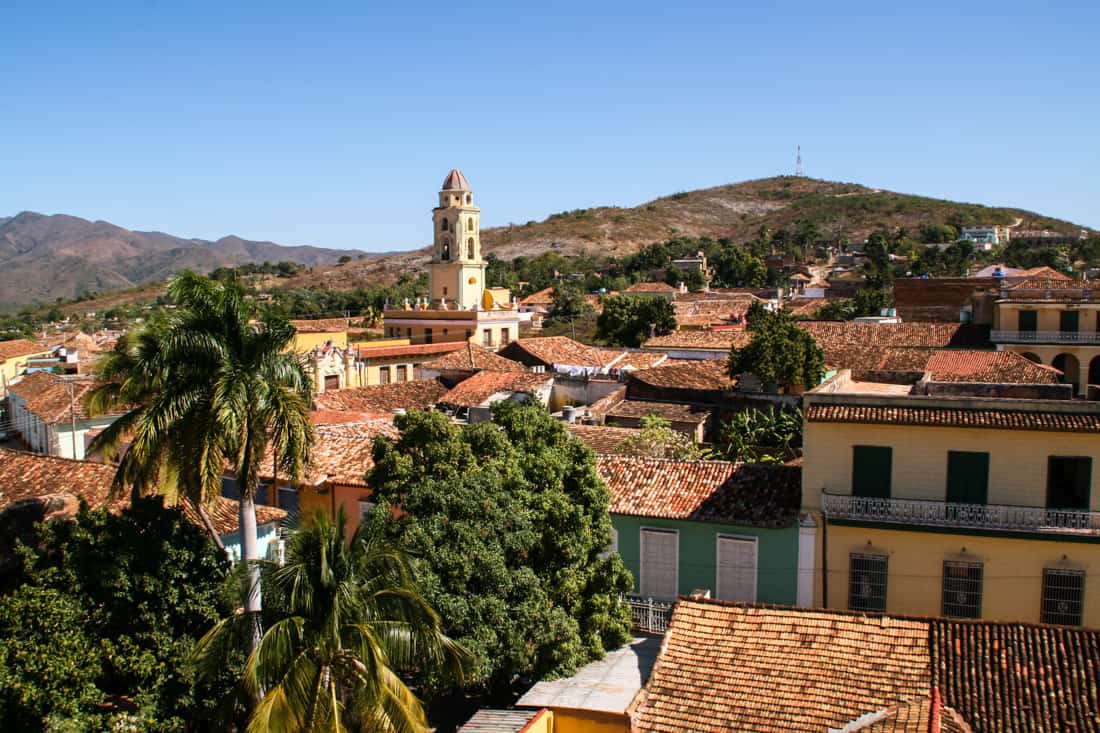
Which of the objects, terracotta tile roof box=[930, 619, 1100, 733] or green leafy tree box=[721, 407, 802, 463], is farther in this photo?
green leafy tree box=[721, 407, 802, 463]

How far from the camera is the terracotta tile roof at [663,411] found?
2731cm

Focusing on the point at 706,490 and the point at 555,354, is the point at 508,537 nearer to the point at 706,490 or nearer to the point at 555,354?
the point at 706,490

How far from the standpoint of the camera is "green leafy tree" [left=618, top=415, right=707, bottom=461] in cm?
2209

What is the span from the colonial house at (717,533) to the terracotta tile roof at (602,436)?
14.5 feet

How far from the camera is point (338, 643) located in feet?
32.1

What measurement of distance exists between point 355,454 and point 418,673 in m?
8.69

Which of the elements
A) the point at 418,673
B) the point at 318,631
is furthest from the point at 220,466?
the point at 418,673

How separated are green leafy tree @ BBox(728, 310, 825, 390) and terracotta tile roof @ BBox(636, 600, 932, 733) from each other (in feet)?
54.4

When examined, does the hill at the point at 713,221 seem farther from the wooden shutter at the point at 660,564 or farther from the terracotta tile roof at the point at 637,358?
the wooden shutter at the point at 660,564

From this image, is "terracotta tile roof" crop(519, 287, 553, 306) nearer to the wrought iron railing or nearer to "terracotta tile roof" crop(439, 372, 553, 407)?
"terracotta tile roof" crop(439, 372, 553, 407)

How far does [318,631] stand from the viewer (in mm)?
9953

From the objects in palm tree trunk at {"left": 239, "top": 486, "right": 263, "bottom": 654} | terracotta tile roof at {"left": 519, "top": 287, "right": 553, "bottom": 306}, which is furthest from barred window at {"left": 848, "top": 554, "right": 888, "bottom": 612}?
terracotta tile roof at {"left": 519, "top": 287, "right": 553, "bottom": 306}

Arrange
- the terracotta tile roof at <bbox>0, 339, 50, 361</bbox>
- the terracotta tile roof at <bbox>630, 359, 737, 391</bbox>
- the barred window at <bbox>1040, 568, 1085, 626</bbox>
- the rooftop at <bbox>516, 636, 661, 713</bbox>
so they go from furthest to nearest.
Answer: the terracotta tile roof at <bbox>0, 339, 50, 361</bbox> → the terracotta tile roof at <bbox>630, 359, 737, 391</bbox> → the barred window at <bbox>1040, 568, 1085, 626</bbox> → the rooftop at <bbox>516, 636, 661, 713</bbox>

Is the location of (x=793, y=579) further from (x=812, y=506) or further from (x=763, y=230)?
(x=763, y=230)
